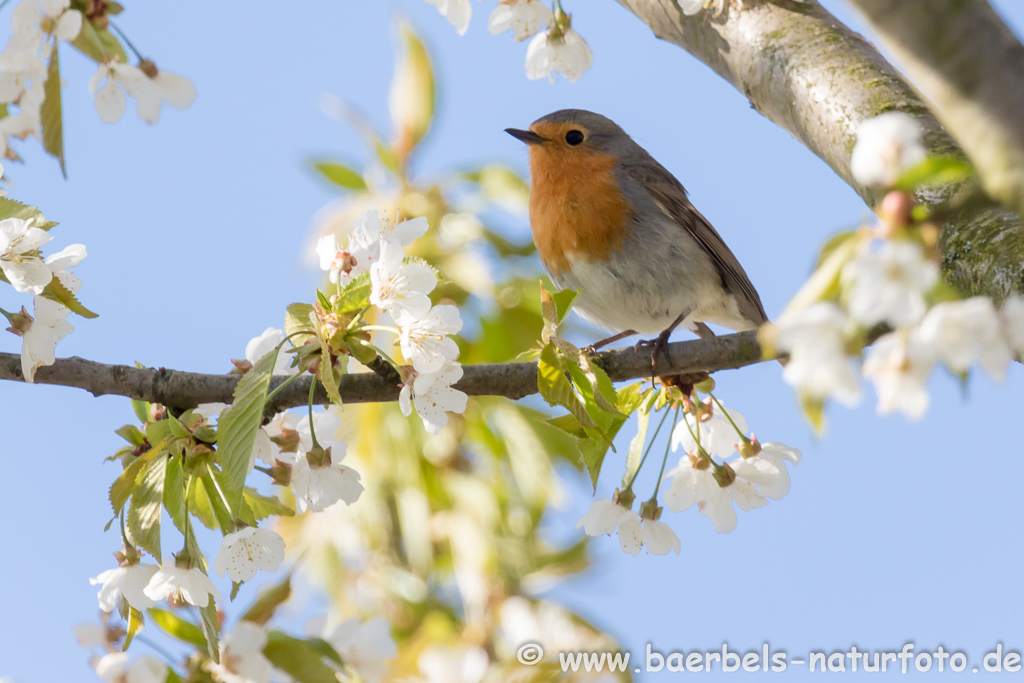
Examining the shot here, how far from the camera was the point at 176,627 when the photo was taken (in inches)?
92.7

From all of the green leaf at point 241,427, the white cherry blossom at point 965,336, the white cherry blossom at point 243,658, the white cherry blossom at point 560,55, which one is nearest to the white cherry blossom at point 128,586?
the white cherry blossom at point 243,658

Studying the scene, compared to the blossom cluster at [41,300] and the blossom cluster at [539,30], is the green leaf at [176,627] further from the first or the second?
the blossom cluster at [539,30]

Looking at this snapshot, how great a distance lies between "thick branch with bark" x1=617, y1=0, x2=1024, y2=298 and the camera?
2297 mm

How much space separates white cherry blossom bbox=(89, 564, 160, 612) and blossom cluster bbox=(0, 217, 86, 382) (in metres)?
0.52

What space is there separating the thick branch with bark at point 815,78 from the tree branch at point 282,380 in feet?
2.38

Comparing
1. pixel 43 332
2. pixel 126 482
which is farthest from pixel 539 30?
pixel 126 482

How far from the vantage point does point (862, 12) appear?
1.17m

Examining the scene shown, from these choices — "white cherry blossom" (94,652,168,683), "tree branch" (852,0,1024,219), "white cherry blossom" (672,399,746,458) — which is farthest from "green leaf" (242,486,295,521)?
"tree branch" (852,0,1024,219)

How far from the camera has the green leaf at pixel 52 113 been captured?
2.14 meters

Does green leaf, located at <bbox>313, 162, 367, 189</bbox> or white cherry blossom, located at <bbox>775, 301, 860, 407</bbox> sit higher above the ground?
green leaf, located at <bbox>313, 162, 367, 189</bbox>

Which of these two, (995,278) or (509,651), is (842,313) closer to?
(995,278)

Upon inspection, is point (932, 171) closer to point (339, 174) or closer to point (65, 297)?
point (65, 297)

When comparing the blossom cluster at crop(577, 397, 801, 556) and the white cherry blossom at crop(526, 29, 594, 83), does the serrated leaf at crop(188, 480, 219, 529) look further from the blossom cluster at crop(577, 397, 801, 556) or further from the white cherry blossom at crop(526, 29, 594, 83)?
the white cherry blossom at crop(526, 29, 594, 83)

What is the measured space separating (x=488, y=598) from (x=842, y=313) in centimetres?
399
